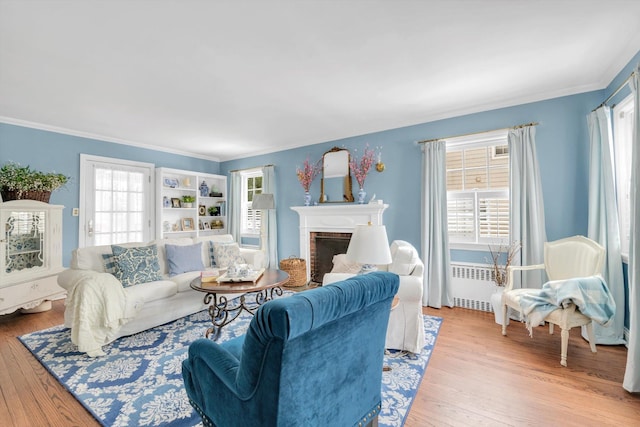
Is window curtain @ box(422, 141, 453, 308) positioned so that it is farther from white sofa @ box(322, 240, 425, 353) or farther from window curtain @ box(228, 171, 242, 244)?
window curtain @ box(228, 171, 242, 244)

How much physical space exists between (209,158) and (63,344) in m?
4.32

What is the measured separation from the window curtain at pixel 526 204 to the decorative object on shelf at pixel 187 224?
536 cm

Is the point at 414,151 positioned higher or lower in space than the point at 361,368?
higher

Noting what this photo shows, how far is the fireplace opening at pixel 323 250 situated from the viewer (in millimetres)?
4715

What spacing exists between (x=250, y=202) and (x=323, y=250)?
210 centimetres

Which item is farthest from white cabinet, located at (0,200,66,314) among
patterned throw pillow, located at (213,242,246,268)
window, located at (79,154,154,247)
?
patterned throw pillow, located at (213,242,246,268)

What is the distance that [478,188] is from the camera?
12.3ft

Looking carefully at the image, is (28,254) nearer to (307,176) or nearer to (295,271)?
(295,271)

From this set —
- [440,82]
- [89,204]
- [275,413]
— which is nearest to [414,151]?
[440,82]

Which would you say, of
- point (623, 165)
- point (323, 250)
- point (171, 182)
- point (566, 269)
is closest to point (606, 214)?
point (623, 165)

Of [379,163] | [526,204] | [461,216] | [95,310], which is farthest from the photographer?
[379,163]

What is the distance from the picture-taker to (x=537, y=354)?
2508 mm

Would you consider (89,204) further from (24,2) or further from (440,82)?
(440,82)

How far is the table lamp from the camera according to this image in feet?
6.93
